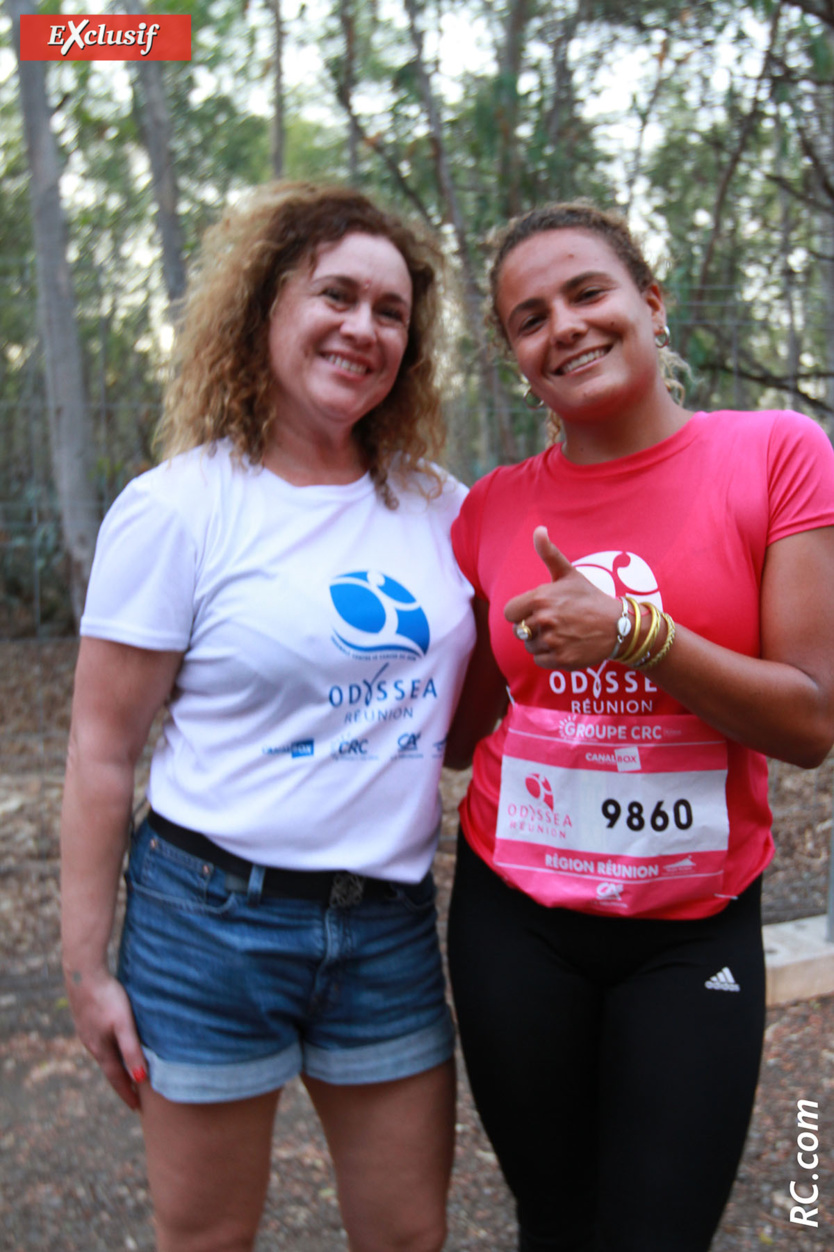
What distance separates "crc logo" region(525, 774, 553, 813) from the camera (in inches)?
64.2

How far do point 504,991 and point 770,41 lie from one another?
5369mm

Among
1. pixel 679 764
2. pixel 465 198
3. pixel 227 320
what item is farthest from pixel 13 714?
pixel 679 764

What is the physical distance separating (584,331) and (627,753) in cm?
68

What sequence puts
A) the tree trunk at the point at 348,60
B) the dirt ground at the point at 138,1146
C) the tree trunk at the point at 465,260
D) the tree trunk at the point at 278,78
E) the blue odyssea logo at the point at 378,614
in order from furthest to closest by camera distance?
the tree trunk at the point at 278,78 → the tree trunk at the point at 348,60 → the tree trunk at the point at 465,260 → the dirt ground at the point at 138,1146 → the blue odyssea logo at the point at 378,614

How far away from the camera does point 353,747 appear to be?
5.33 ft

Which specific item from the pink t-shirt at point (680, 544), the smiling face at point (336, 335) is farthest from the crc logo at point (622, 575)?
the smiling face at point (336, 335)

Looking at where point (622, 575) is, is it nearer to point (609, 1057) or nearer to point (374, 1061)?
point (609, 1057)

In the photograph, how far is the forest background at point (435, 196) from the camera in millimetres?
A: 3828

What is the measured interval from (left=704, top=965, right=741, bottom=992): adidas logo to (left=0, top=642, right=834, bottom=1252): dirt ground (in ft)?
4.45

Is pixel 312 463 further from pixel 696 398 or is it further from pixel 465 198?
pixel 465 198

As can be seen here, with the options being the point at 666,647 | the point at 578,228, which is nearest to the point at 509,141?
the point at 578,228

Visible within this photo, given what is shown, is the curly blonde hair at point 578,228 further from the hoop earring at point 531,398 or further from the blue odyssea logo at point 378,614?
the blue odyssea logo at point 378,614

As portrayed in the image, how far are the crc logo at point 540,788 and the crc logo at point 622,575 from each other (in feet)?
1.06

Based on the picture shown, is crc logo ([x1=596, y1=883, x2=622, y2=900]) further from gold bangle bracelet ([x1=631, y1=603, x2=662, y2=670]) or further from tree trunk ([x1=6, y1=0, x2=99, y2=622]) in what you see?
tree trunk ([x1=6, y1=0, x2=99, y2=622])
